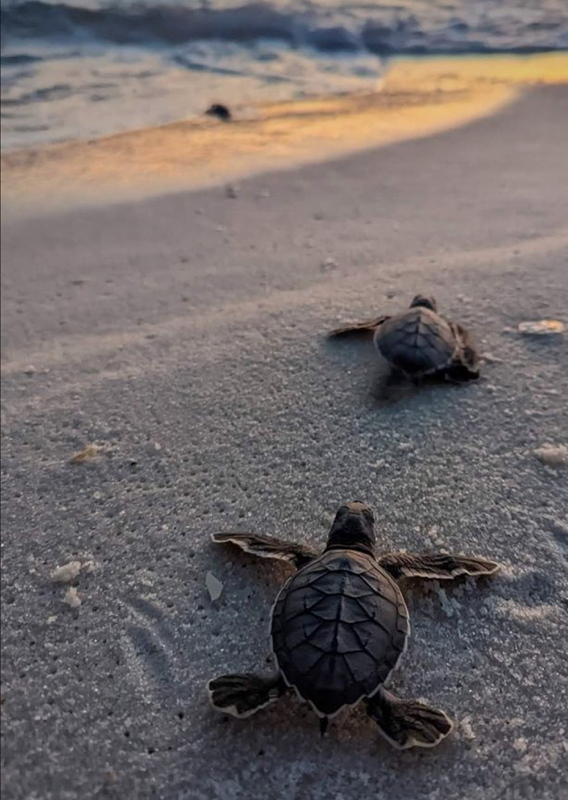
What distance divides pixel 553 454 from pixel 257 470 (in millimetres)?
874

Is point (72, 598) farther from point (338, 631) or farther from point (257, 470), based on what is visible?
point (338, 631)

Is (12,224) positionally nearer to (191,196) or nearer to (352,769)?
(191,196)

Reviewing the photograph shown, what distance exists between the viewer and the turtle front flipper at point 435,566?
1762 mm

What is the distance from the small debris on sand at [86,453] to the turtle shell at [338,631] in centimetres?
94

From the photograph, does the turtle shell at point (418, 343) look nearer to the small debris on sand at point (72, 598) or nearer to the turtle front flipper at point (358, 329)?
the turtle front flipper at point (358, 329)

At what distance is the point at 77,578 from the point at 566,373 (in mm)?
1682

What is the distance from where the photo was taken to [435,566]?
1.78m

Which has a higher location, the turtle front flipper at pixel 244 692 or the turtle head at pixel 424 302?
the turtle head at pixel 424 302

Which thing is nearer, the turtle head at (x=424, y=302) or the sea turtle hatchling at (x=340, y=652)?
the sea turtle hatchling at (x=340, y=652)

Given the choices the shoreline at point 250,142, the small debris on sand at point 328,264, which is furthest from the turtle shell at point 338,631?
the shoreline at point 250,142

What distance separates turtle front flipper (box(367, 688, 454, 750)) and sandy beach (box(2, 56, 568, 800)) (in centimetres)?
5

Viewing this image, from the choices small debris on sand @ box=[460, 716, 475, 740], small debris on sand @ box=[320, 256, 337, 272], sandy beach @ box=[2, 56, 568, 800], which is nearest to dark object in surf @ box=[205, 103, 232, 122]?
sandy beach @ box=[2, 56, 568, 800]

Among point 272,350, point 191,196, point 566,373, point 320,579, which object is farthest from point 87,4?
point 320,579

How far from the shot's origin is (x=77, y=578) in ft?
6.36
